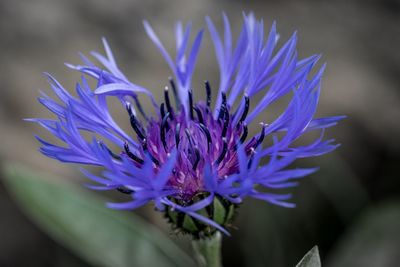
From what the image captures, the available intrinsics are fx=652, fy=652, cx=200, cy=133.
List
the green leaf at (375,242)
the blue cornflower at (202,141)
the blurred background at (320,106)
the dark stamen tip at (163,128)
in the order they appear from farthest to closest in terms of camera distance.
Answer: the blurred background at (320,106) < the green leaf at (375,242) < the dark stamen tip at (163,128) < the blue cornflower at (202,141)

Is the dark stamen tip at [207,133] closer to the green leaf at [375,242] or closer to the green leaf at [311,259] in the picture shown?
the green leaf at [311,259]

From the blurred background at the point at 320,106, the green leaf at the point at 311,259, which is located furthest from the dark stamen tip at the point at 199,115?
the blurred background at the point at 320,106

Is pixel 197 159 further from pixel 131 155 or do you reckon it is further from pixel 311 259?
pixel 311 259

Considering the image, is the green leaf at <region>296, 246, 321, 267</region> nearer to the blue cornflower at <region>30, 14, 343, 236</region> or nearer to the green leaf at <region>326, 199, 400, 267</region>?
the blue cornflower at <region>30, 14, 343, 236</region>

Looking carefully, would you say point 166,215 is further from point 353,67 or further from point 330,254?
point 353,67

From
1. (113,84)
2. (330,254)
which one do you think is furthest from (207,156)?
(330,254)

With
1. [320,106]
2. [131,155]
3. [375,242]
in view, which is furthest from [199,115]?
[320,106]

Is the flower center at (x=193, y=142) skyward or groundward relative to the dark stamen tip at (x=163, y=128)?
groundward
